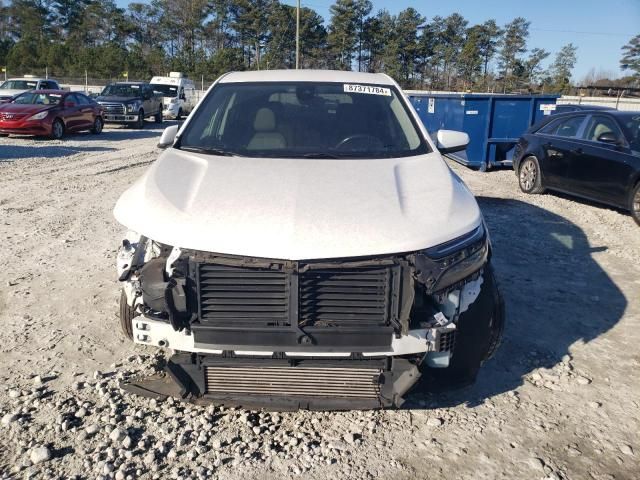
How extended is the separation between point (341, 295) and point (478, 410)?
1219 mm

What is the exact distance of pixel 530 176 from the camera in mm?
10172

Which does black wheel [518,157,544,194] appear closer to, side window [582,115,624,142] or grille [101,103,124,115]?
side window [582,115,624,142]

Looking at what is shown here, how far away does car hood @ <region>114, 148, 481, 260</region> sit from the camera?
2758mm

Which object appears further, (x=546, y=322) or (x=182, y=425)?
(x=546, y=322)

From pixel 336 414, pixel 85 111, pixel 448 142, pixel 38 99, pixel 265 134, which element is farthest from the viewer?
pixel 85 111

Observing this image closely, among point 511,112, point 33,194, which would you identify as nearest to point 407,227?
point 33,194

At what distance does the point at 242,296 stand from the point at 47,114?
52.1 ft

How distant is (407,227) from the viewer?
113 inches

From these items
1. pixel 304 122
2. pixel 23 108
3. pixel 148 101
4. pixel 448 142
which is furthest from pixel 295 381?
pixel 148 101

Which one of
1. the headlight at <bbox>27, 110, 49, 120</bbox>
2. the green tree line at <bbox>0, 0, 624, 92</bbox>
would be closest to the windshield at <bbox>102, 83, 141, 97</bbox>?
the headlight at <bbox>27, 110, 49, 120</bbox>

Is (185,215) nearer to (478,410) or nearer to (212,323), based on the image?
(212,323)

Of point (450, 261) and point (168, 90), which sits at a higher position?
point (168, 90)

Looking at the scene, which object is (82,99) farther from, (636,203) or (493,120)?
(636,203)

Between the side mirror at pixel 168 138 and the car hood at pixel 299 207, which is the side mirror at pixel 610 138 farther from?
the side mirror at pixel 168 138
